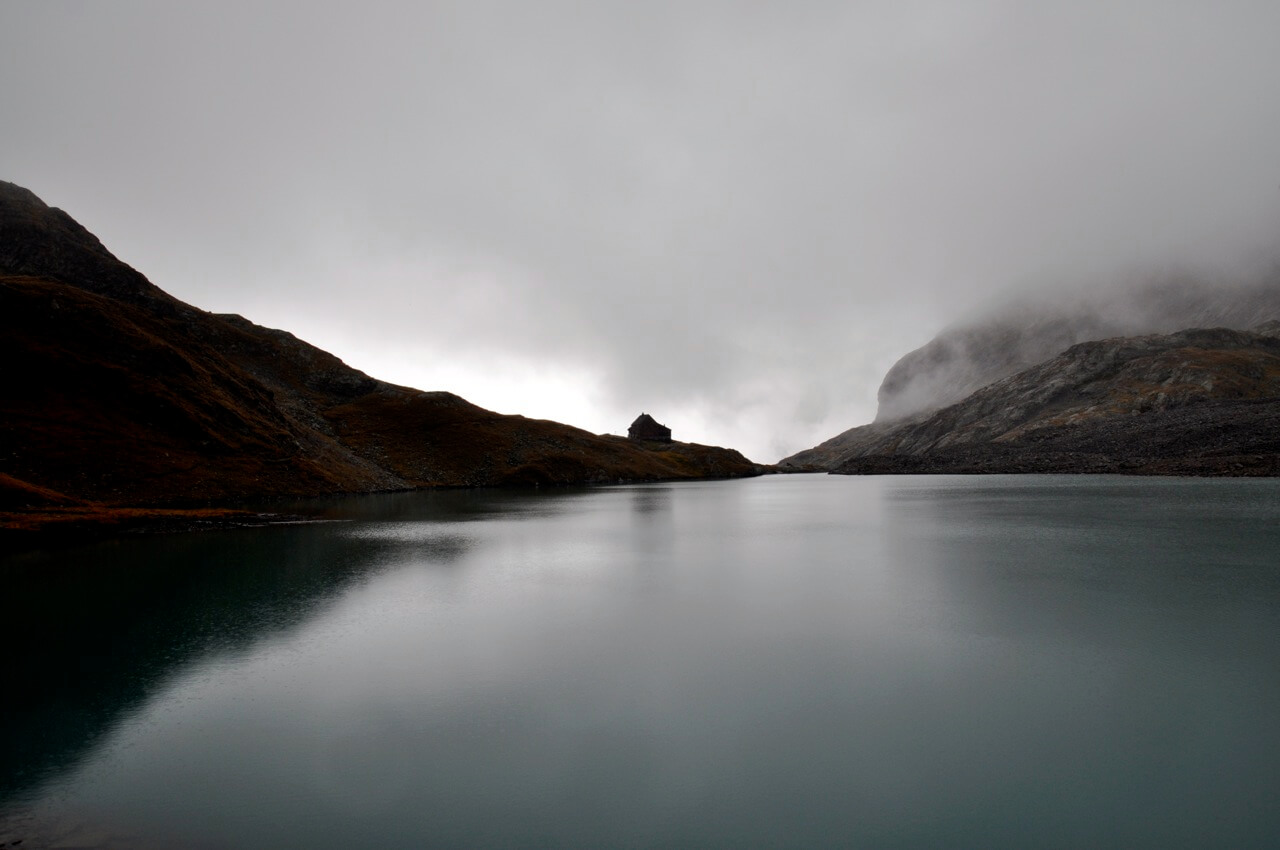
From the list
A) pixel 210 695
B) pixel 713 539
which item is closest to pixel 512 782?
pixel 210 695

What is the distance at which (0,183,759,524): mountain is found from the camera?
85.3 metres

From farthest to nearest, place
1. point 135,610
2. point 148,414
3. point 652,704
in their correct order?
point 148,414, point 135,610, point 652,704

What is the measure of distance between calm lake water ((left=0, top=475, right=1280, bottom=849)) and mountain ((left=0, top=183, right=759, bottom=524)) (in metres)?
46.9

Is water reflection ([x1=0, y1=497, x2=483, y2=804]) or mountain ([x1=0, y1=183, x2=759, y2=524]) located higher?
mountain ([x1=0, y1=183, x2=759, y2=524])

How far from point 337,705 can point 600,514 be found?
7270 cm

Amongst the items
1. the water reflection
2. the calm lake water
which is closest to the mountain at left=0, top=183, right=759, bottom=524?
the water reflection

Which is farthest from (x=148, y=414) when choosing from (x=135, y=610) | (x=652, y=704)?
(x=652, y=704)

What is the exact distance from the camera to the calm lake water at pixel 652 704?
14.8 metres

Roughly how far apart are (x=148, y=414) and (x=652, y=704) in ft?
370

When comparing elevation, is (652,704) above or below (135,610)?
below

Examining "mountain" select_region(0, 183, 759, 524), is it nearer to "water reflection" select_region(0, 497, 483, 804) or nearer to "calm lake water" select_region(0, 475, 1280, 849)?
"water reflection" select_region(0, 497, 483, 804)

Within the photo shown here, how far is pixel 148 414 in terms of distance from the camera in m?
99.9

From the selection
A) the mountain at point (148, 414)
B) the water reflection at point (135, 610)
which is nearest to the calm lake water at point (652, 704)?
the water reflection at point (135, 610)

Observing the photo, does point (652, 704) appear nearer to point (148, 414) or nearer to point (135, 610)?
point (135, 610)
